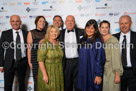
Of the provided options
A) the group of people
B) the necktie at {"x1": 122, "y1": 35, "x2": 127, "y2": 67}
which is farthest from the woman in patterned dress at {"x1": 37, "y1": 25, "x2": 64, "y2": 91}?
the necktie at {"x1": 122, "y1": 35, "x2": 127, "y2": 67}

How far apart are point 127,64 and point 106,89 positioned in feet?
1.99

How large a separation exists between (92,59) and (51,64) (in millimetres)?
592

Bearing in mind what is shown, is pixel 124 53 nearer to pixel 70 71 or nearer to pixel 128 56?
pixel 128 56

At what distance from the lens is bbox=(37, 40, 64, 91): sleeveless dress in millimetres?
1919

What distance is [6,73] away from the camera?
8.21 feet

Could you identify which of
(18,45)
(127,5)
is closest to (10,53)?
(18,45)

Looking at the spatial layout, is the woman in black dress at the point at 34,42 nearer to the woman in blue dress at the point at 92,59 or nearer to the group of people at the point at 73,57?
the group of people at the point at 73,57

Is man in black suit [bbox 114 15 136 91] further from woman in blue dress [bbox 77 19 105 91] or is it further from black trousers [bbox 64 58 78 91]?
black trousers [bbox 64 58 78 91]

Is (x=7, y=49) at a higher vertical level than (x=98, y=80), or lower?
higher

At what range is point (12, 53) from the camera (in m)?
2.52

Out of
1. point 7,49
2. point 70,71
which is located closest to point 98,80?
point 70,71

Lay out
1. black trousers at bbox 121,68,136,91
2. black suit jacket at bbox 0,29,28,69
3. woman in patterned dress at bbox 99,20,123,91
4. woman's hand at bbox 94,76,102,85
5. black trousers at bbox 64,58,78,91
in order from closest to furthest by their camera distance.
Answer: woman's hand at bbox 94,76,102,85 < woman in patterned dress at bbox 99,20,123,91 < black trousers at bbox 121,68,136,91 < black trousers at bbox 64,58,78,91 < black suit jacket at bbox 0,29,28,69

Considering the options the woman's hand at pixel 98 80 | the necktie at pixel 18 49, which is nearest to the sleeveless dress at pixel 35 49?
the necktie at pixel 18 49

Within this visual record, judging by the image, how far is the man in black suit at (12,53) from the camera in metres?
2.50
